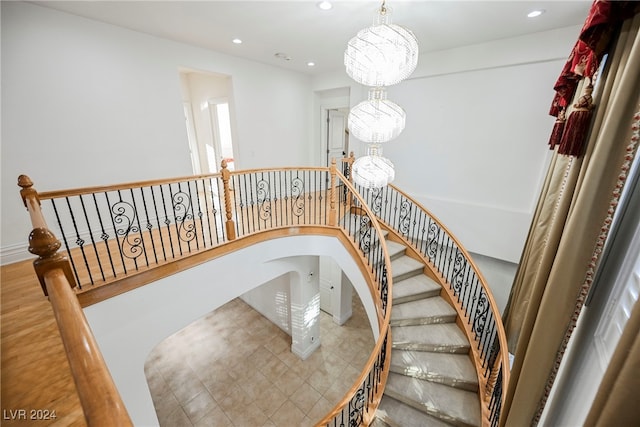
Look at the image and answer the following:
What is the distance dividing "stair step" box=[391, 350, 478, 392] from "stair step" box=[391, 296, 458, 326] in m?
0.40

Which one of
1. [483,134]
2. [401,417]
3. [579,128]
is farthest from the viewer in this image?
[483,134]

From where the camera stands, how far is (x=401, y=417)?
102 inches

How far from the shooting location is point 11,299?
88.1 inches

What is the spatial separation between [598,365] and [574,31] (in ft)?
13.5

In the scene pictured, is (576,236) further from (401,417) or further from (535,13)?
(535,13)

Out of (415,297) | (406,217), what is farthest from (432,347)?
(406,217)

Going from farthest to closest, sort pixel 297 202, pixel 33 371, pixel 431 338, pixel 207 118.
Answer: pixel 207 118, pixel 297 202, pixel 431 338, pixel 33 371

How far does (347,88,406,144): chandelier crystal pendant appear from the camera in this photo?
89.9 inches

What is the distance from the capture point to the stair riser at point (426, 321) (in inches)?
134

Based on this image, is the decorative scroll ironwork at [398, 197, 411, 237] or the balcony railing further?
the decorative scroll ironwork at [398, 197, 411, 237]

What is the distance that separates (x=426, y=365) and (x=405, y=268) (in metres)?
1.44

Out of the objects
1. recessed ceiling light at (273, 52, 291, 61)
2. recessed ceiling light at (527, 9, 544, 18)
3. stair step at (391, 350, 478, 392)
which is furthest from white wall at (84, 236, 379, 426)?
recessed ceiling light at (527, 9, 544, 18)

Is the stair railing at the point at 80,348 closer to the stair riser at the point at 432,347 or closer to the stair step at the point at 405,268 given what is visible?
the stair riser at the point at 432,347

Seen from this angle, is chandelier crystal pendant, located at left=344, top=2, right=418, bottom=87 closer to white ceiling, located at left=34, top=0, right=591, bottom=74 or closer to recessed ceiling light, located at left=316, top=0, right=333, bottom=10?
recessed ceiling light, located at left=316, top=0, right=333, bottom=10
